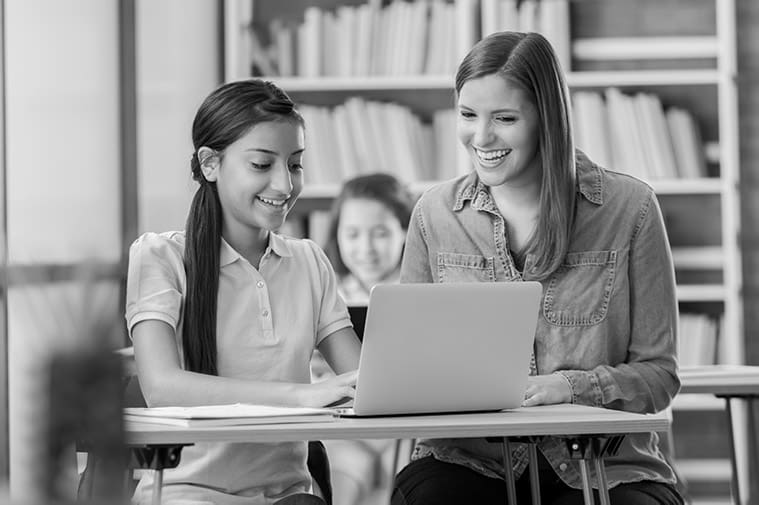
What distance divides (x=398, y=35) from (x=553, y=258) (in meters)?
2.54

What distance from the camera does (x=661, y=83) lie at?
→ 4.24 metres

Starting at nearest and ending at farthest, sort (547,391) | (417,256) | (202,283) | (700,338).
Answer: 1. (547,391)
2. (202,283)
3. (417,256)
4. (700,338)

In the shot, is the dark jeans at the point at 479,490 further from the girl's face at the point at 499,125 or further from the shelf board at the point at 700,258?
the shelf board at the point at 700,258

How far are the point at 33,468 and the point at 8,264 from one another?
1.88 meters

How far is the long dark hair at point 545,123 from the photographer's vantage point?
1888 mm

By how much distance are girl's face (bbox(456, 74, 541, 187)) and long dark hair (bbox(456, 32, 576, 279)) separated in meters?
0.01

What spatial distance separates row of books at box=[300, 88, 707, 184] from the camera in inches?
165

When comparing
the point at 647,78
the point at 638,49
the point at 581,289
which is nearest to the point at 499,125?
the point at 581,289

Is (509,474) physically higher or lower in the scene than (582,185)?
lower

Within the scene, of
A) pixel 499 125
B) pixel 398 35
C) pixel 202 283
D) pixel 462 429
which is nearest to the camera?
pixel 462 429

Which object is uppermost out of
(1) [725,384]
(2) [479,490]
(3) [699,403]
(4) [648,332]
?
(4) [648,332]

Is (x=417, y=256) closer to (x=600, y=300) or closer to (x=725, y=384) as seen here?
(x=600, y=300)

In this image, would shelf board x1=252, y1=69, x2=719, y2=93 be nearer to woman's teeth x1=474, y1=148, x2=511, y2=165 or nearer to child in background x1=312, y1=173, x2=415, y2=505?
child in background x1=312, y1=173, x2=415, y2=505

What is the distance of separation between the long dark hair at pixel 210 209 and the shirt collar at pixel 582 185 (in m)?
0.31
